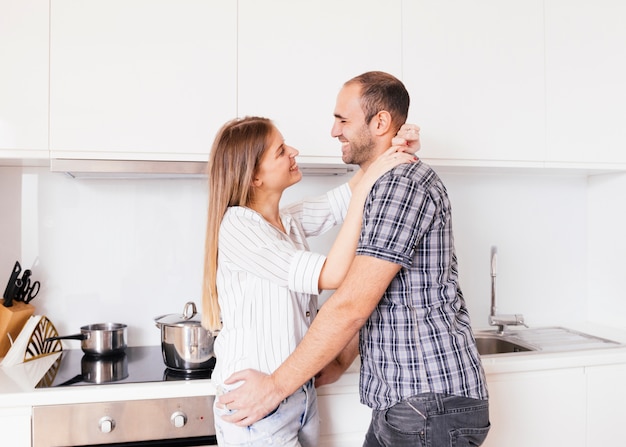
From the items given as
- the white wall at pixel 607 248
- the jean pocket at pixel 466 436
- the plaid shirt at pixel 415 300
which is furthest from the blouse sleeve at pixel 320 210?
the white wall at pixel 607 248

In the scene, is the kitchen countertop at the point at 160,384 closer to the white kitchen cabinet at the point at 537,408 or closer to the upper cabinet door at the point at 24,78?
the white kitchen cabinet at the point at 537,408

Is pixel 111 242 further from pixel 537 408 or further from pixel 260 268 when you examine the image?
pixel 537 408

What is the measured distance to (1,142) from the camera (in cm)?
171

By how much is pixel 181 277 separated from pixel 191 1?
1.01 m

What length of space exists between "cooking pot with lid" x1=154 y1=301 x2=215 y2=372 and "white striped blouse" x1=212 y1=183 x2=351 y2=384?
31 cm

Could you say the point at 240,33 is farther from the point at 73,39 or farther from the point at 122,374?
the point at 122,374

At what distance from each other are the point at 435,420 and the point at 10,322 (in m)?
1.47

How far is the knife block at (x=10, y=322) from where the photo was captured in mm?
1871

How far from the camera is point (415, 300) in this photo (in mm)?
1260

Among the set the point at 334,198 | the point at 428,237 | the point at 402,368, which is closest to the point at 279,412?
the point at 402,368

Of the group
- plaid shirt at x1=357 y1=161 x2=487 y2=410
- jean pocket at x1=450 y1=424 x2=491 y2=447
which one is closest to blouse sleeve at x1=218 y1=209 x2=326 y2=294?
plaid shirt at x1=357 y1=161 x2=487 y2=410

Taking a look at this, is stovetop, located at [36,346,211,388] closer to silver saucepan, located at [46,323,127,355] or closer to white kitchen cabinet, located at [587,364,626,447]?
silver saucepan, located at [46,323,127,355]

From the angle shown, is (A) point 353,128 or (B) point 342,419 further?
(B) point 342,419

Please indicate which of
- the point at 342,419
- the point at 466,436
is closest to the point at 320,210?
the point at 342,419
